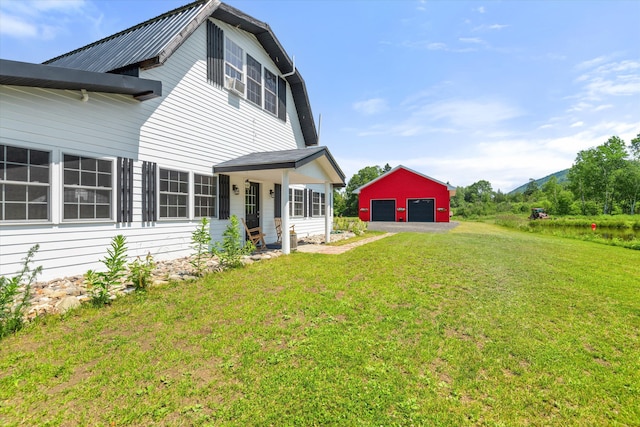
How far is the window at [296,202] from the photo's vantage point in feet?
38.8

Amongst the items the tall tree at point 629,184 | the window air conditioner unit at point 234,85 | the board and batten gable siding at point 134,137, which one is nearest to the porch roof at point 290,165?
the board and batten gable siding at point 134,137

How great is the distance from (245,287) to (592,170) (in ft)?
166

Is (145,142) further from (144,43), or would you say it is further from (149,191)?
(144,43)

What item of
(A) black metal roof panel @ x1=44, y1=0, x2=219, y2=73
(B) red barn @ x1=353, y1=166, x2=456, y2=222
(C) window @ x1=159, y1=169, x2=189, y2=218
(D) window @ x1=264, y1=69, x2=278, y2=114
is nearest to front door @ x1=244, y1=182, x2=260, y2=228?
(C) window @ x1=159, y1=169, x2=189, y2=218

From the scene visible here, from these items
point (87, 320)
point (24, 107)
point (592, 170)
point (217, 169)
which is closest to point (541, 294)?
point (87, 320)

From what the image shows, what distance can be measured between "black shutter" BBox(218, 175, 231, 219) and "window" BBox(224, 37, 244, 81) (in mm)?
3468

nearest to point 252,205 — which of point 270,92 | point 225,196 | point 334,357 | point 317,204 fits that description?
point 225,196

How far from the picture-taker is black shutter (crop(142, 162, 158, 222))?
6.43m

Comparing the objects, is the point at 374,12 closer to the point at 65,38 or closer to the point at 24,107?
the point at 24,107

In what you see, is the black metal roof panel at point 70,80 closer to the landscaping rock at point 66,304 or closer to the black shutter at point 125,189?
the black shutter at point 125,189

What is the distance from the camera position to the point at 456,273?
5.96 m

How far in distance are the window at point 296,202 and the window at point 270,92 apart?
11.2ft

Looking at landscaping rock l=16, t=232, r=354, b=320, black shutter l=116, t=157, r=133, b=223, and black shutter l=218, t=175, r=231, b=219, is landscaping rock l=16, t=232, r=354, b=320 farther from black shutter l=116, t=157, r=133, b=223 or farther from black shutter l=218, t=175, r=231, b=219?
black shutter l=218, t=175, r=231, b=219

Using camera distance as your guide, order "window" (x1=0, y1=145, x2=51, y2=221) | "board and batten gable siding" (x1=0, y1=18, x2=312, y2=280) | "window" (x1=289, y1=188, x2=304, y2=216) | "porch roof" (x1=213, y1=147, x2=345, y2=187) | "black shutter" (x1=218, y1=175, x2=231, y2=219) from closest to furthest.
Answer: "window" (x1=0, y1=145, x2=51, y2=221) → "board and batten gable siding" (x1=0, y1=18, x2=312, y2=280) → "porch roof" (x1=213, y1=147, x2=345, y2=187) → "black shutter" (x1=218, y1=175, x2=231, y2=219) → "window" (x1=289, y1=188, x2=304, y2=216)
